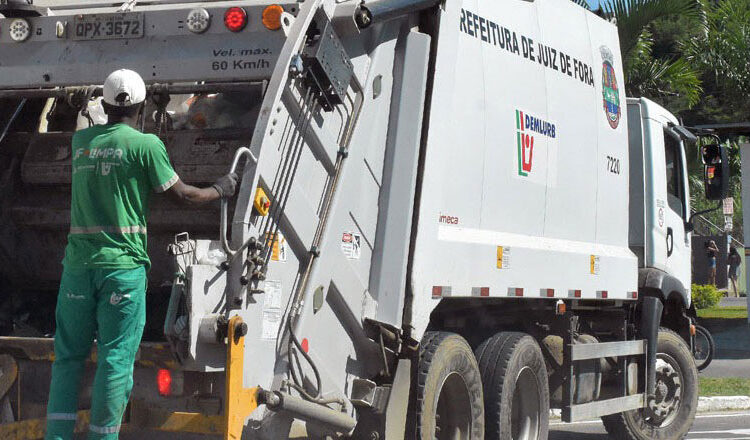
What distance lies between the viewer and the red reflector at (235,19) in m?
5.73

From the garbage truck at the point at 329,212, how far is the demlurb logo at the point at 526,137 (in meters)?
0.02

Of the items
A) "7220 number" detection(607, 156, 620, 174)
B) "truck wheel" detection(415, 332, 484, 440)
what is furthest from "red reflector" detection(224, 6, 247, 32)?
"7220 number" detection(607, 156, 620, 174)

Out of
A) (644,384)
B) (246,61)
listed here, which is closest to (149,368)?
(246,61)

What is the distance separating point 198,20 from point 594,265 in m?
3.70

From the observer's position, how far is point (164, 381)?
507 centimetres

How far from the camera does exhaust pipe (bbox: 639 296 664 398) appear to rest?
923 centimetres

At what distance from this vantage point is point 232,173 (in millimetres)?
4961

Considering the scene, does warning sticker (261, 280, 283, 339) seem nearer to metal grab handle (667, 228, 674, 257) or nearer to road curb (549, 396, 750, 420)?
metal grab handle (667, 228, 674, 257)

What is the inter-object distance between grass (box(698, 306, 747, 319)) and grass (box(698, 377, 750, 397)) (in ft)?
30.5

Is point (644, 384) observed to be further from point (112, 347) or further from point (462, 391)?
point (112, 347)

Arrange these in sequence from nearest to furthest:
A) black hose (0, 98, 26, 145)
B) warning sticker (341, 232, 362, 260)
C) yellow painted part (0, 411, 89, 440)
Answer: yellow painted part (0, 411, 89, 440)
warning sticker (341, 232, 362, 260)
black hose (0, 98, 26, 145)

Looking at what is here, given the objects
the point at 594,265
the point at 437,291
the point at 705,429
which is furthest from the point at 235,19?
the point at 705,429

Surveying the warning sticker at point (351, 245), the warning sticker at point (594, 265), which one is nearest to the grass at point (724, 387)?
the warning sticker at point (594, 265)

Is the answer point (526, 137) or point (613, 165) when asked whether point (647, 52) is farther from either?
point (526, 137)
